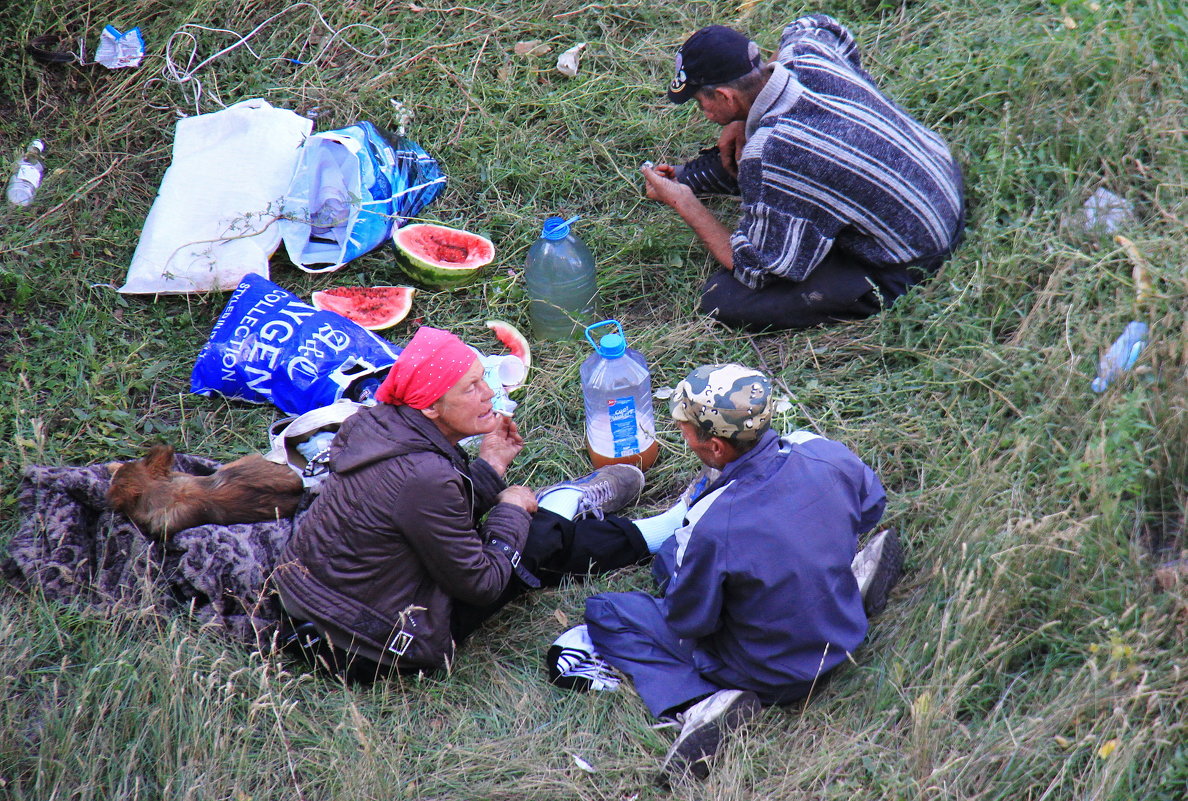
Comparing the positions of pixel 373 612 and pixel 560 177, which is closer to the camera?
pixel 373 612

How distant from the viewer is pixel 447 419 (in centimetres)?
342

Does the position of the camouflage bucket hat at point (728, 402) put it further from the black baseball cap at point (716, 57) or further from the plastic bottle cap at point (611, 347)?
the black baseball cap at point (716, 57)

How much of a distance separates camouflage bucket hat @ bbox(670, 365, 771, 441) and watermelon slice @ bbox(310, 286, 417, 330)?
100 inches

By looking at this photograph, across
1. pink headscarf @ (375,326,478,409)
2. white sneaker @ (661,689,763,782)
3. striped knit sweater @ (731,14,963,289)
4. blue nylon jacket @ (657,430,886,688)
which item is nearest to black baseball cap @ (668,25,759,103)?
striped knit sweater @ (731,14,963,289)

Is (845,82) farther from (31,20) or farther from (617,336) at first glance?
(31,20)

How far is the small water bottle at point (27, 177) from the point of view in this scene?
227 inches

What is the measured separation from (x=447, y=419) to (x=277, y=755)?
1.26 metres

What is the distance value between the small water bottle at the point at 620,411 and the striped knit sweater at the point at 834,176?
2.75ft

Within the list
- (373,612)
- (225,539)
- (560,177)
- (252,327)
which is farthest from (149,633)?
(560,177)

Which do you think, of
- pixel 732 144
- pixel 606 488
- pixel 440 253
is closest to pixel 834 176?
pixel 732 144

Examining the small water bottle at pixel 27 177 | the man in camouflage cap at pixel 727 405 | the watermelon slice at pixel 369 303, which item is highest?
the man in camouflage cap at pixel 727 405

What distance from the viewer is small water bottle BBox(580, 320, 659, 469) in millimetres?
4211

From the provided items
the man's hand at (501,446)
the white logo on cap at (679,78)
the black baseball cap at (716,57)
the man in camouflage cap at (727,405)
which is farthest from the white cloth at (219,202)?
the man in camouflage cap at (727,405)

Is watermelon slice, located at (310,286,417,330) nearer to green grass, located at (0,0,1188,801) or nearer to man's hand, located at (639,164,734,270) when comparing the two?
green grass, located at (0,0,1188,801)
